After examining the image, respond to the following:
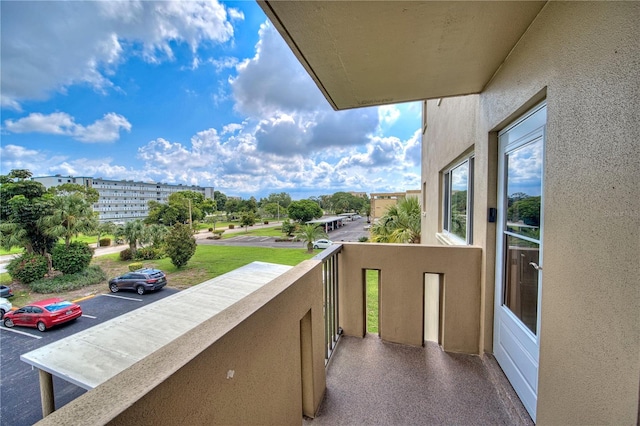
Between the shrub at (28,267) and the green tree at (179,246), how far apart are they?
4278 mm

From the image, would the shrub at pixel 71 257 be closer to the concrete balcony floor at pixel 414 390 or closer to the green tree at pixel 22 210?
the green tree at pixel 22 210

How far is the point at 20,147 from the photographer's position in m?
12.4

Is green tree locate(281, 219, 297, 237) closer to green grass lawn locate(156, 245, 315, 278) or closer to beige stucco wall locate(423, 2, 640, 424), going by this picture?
green grass lawn locate(156, 245, 315, 278)

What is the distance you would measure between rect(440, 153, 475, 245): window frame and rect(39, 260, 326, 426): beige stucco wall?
209cm

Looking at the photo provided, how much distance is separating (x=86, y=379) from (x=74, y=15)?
1247cm

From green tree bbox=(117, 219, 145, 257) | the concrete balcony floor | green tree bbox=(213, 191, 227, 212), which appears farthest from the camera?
green tree bbox=(213, 191, 227, 212)

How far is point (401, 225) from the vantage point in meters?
7.85

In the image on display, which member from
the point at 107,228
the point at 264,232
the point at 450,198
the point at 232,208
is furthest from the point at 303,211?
the point at 450,198

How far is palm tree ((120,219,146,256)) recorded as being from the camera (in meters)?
12.4

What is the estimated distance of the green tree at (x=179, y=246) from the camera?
40.9 feet

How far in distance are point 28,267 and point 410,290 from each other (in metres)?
12.3

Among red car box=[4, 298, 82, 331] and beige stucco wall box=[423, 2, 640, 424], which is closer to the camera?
beige stucco wall box=[423, 2, 640, 424]

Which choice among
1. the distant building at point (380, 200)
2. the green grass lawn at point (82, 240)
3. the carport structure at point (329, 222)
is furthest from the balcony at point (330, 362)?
the distant building at point (380, 200)

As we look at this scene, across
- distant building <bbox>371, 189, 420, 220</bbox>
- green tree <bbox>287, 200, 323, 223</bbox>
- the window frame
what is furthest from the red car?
distant building <bbox>371, 189, 420, 220</bbox>
